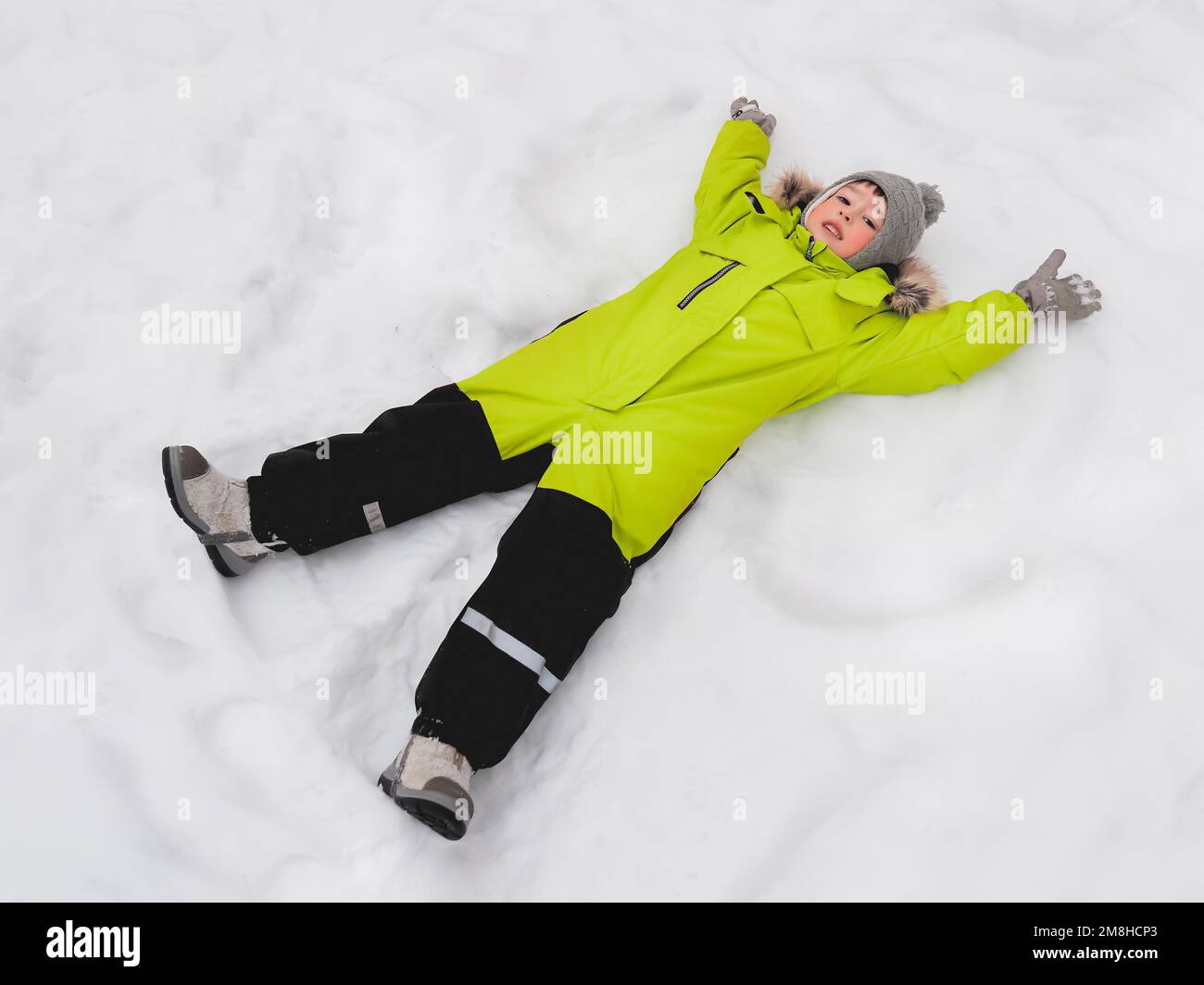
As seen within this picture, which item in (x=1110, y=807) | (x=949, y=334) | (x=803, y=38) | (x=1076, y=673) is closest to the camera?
(x=1110, y=807)

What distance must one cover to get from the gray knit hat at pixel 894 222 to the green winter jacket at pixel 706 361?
48 millimetres

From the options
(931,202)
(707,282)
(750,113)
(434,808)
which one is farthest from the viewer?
(750,113)

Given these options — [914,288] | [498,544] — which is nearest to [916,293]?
[914,288]

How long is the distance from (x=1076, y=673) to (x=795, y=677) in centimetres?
61

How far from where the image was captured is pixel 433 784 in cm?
173

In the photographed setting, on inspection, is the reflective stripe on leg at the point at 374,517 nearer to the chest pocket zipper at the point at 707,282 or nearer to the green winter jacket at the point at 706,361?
the green winter jacket at the point at 706,361

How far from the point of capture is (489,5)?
281 centimetres

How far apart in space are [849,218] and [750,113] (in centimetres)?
53

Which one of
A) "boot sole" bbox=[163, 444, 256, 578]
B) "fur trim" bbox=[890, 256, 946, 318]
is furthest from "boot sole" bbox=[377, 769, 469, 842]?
"fur trim" bbox=[890, 256, 946, 318]

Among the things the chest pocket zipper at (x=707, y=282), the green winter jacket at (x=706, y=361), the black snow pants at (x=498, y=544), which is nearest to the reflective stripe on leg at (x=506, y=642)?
the black snow pants at (x=498, y=544)

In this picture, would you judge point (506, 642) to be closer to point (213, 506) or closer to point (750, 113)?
point (213, 506)
